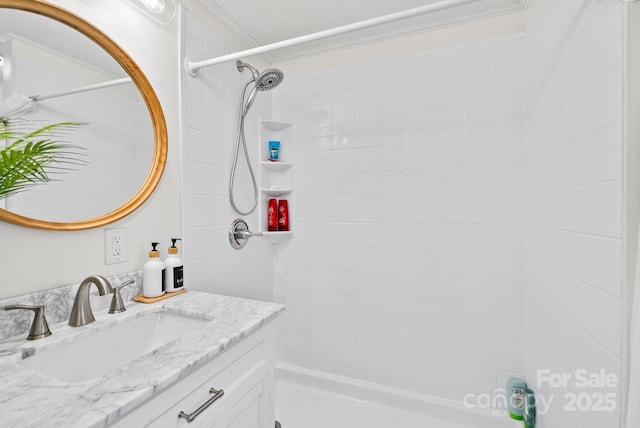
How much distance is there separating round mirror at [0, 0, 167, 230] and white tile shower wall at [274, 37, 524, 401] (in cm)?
100

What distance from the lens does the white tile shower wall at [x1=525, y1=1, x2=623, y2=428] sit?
0.81 meters

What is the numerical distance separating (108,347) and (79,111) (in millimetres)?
759

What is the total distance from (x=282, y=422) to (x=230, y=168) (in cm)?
144

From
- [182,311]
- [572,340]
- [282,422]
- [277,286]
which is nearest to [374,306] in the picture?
[277,286]

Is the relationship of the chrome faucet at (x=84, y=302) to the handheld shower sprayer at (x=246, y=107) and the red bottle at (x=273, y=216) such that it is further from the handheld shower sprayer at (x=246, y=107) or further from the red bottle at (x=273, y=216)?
the red bottle at (x=273, y=216)

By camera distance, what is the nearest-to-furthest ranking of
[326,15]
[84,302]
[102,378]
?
[102,378] < [84,302] < [326,15]

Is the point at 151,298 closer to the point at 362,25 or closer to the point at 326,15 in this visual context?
the point at 362,25

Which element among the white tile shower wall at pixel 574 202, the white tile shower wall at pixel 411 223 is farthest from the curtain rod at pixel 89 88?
the white tile shower wall at pixel 574 202

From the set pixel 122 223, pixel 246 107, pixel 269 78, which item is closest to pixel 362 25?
pixel 269 78

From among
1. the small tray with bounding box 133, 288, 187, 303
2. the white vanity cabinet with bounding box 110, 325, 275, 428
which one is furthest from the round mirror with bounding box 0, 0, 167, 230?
the white vanity cabinet with bounding box 110, 325, 275, 428

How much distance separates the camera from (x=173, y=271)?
1.21 m

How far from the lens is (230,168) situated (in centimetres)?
168

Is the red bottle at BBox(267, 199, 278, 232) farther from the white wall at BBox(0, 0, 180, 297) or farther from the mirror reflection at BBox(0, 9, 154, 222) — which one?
the mirror reflection at BBox(0, 9, 154, 222)

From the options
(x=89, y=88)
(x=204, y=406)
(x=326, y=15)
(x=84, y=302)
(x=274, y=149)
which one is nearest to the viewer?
(x=204, y=406)
